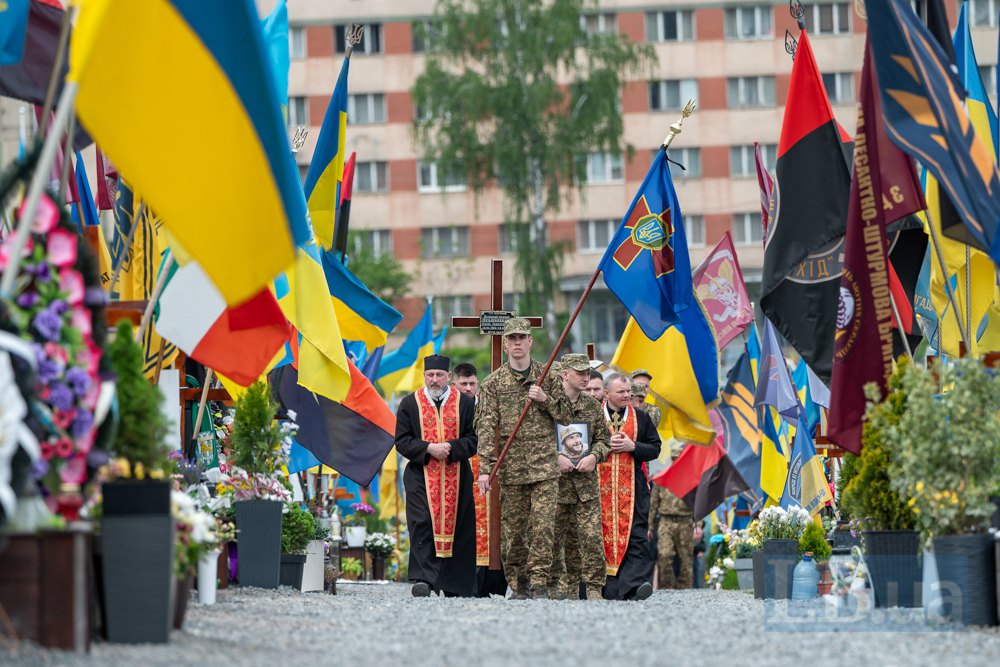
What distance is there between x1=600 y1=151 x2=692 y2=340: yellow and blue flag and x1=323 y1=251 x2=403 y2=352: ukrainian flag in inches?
125

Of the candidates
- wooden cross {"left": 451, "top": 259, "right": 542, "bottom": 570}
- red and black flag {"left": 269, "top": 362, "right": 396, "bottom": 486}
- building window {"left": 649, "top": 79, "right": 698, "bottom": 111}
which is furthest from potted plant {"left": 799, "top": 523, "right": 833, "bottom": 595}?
building window {"left": 649, "top": 79, "right": 698, "bottom": 111}

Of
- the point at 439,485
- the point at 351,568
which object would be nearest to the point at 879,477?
the point at 439,485

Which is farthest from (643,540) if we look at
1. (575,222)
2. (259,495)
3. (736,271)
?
(575,222)

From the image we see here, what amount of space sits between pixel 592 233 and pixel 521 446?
157 ft

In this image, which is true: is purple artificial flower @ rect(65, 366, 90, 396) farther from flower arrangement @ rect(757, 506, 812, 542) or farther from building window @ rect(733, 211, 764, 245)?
building window @ rect(733, 211, 764, 245)

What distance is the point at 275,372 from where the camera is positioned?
18750mm

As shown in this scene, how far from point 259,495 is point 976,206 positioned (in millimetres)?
5923

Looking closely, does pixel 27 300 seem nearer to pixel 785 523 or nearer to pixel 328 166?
pixel 785 523

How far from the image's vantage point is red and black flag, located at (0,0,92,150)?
11.9 meters

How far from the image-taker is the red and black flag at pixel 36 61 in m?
11.9

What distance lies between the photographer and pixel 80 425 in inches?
327

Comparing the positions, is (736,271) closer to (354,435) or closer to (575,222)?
(354,435)

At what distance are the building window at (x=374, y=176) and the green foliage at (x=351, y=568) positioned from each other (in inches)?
1626

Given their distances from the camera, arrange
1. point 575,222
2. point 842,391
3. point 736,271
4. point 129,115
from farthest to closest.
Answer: point 575,222, point 736,271, point 842,391, point 129,115
